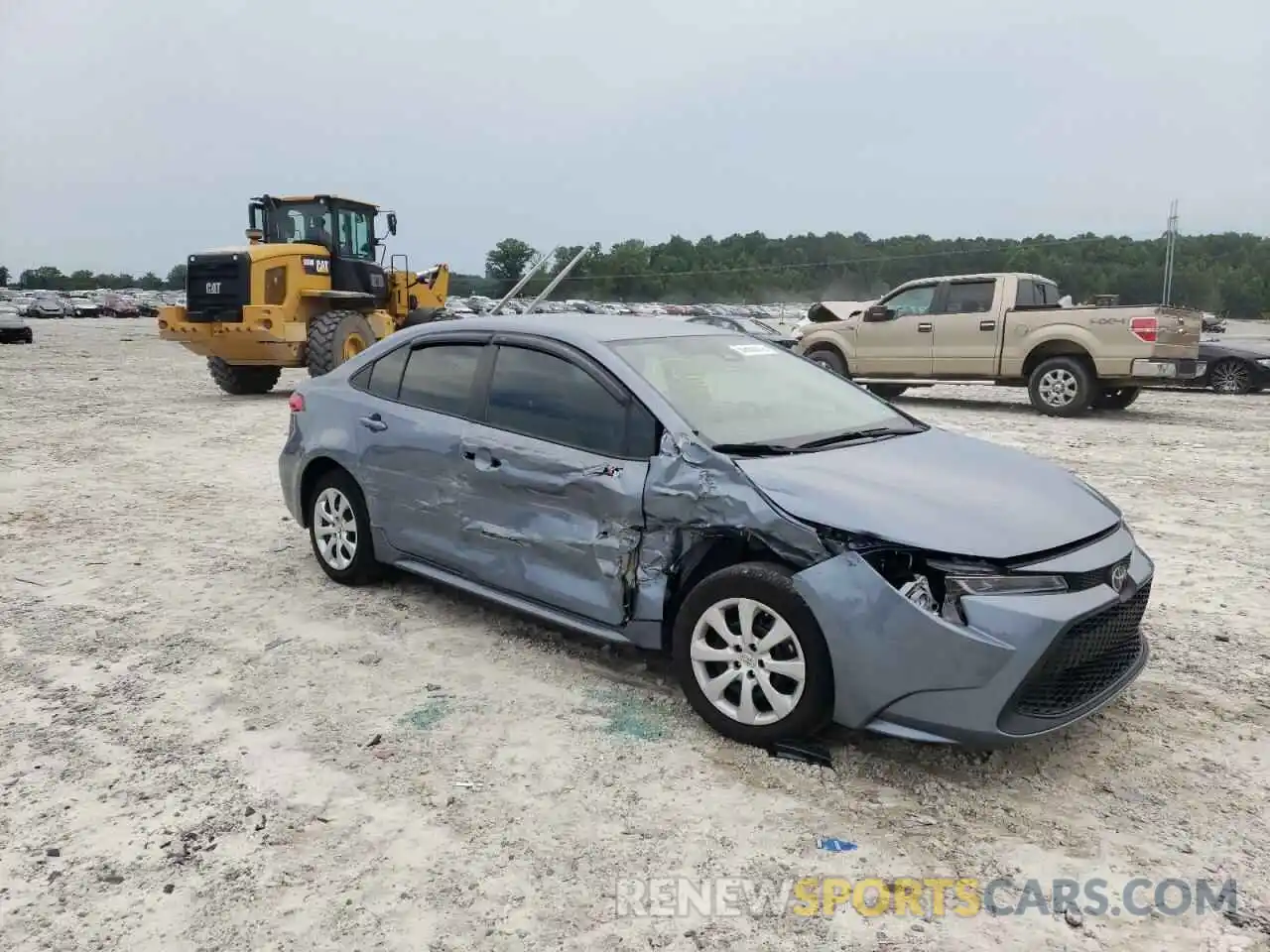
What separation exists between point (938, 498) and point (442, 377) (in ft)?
8.20

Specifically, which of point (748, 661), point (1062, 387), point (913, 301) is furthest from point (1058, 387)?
point (748, 661)

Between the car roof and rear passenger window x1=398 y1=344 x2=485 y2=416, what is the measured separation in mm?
129

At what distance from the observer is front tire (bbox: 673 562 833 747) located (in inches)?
125

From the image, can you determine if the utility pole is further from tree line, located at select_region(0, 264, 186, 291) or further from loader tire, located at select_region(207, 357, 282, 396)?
tree line, located at select_region(0, 264, 186, 291)

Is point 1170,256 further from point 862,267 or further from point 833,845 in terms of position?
point 833,845

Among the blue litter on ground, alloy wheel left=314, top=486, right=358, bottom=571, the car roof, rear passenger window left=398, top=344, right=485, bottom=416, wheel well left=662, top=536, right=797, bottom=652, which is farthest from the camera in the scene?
alloy wheel left=314, top=486, right=358, bottom=571

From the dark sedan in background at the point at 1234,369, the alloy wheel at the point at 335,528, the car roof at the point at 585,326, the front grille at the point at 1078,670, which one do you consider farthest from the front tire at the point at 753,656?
the dark sedan in background at the point at 1234,369

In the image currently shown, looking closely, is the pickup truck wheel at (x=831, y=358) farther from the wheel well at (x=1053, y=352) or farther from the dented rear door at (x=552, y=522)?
the dented rear door at (x=552, y=522)

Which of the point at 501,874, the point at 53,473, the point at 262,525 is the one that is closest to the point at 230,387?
the point at 53,473

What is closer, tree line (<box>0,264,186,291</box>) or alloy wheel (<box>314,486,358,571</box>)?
alloy wheel (<box>314,486,358,571</box>)

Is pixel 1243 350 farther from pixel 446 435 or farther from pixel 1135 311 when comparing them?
pixel 446 435

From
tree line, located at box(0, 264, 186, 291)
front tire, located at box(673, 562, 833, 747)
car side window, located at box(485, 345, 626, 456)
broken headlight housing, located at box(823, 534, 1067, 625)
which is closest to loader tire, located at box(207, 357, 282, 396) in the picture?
car side window, located at box(485, 345, 626, 456)

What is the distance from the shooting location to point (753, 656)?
3324mm

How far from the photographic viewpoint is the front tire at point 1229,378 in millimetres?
15477
